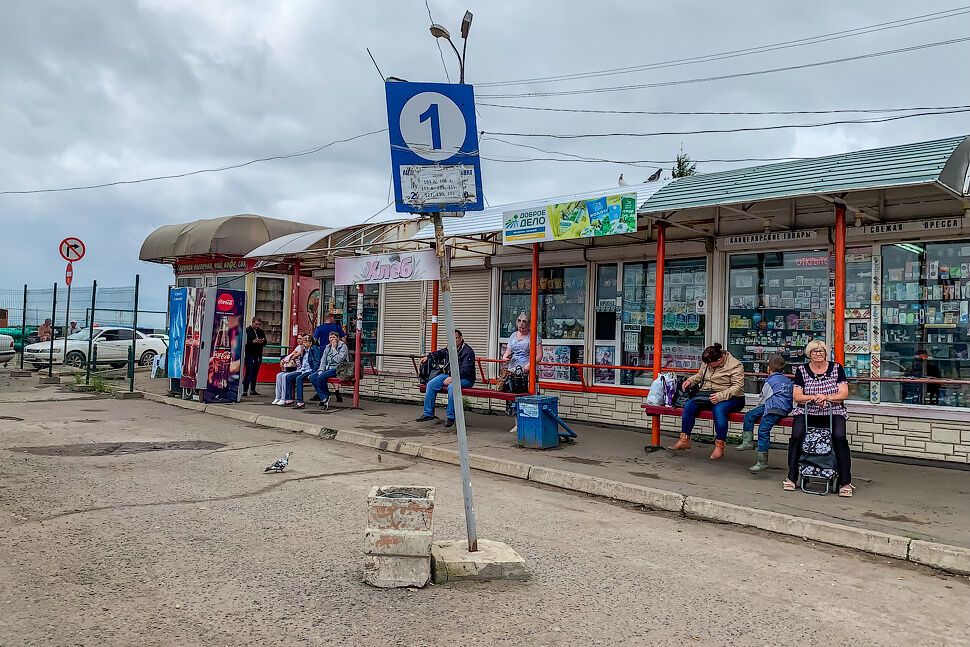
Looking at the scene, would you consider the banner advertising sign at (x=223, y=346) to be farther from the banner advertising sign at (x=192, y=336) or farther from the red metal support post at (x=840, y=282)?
the red metal support post at (x=840, y=282)

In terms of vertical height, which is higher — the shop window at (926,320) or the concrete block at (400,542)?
the shop window at (926,320)

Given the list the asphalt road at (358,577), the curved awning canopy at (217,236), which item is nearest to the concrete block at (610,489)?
the asphalt road at (358,577)

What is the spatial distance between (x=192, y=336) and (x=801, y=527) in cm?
1239

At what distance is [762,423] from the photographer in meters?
8.69

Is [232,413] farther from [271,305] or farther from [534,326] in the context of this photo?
[534,326]

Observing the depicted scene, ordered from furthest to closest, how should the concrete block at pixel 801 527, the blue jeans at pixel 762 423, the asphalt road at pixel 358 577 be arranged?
1. the blue jeans at pixel 762 423
2. the concrete block at pixel 801 527
3. the asphalt road at pixel 358 577

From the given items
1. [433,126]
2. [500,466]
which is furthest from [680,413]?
[433,126]

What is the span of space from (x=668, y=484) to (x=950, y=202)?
5124 mm

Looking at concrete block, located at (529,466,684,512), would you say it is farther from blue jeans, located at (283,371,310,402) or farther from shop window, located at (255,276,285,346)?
shop window, located at (255,276,285,346)

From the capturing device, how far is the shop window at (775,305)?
10461 millimetres

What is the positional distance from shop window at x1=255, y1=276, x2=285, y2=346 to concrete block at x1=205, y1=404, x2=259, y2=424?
4.76 metres

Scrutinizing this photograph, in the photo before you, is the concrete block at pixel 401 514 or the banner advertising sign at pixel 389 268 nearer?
the concrete block at pixel 401 514

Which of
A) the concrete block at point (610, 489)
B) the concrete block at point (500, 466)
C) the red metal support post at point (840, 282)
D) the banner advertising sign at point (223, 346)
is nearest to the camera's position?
the concrete block at point (610, 489)

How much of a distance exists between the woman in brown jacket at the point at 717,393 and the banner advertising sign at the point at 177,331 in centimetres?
1052
